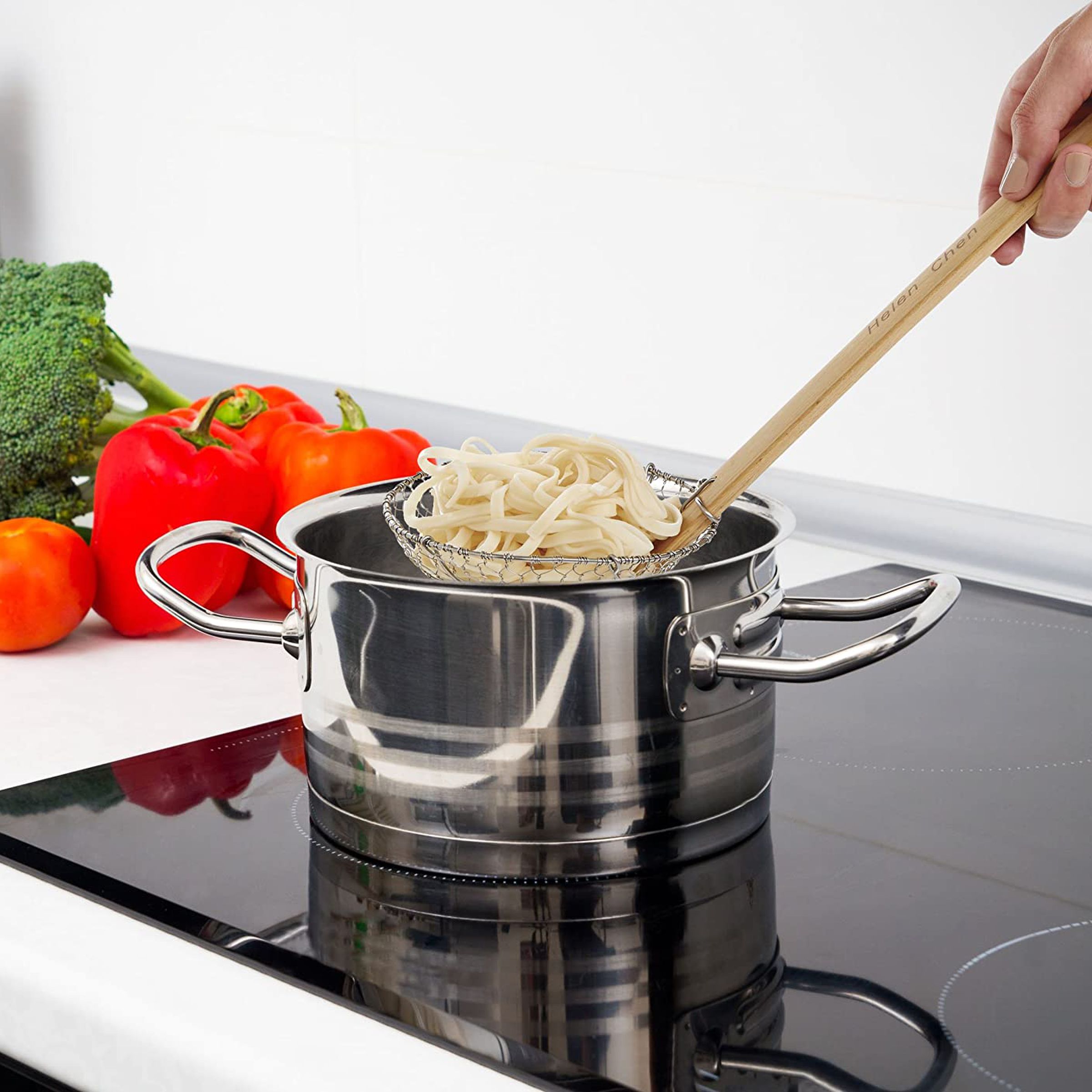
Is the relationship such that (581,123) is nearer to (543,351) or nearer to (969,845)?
(543,351)

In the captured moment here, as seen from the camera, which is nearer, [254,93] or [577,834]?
[577,834]

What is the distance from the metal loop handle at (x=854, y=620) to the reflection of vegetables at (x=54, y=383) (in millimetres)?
579

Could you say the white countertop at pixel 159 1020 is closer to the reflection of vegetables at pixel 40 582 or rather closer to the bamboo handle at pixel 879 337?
the reflection of vegetables at pixel 40 582

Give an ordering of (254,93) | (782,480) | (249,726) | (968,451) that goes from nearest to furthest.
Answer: (249,726), (968,451), (782,480), (254,93)

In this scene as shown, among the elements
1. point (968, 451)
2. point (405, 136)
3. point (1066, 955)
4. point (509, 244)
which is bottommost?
point (1066, 955)

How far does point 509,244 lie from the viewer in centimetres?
138

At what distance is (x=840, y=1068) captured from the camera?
1.51ft

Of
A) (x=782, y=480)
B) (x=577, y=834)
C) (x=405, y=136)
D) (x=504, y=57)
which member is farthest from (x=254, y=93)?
(x=577, y=834)

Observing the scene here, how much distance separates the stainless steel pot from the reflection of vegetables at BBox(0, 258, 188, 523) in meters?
0.44

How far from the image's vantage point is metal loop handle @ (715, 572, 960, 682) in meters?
0.55

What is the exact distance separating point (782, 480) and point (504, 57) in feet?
1.54

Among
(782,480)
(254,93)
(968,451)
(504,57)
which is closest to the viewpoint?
(968,451)

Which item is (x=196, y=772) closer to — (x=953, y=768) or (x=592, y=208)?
(x=953, y=768)

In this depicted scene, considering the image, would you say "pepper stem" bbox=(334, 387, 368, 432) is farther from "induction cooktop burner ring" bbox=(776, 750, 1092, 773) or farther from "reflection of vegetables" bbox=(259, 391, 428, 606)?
"induction cooktop burner ring" bbox=(776, 750, 1092, 773)
